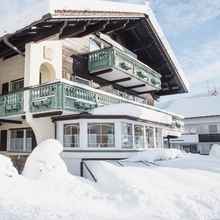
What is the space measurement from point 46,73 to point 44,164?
21.3 ft

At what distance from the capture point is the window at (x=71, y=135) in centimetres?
1317

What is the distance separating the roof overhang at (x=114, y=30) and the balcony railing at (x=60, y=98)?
8.68 ft

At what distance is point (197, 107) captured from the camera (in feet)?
146

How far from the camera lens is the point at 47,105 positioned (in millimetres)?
11547

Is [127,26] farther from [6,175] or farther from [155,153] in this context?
[6,175]

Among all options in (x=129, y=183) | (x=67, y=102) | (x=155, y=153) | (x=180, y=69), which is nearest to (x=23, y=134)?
(x=67, y=102)

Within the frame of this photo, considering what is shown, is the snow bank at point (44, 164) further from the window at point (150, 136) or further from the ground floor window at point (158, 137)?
the ground floor window at point (158, 137)

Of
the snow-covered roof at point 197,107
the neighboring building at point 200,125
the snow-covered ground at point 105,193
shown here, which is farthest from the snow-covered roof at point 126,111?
the snow-covered roof at point 197,107

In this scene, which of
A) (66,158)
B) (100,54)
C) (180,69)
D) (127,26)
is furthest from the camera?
(180,69)

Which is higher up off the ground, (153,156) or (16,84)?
(16,84)

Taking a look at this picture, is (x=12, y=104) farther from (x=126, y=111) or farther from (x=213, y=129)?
(x=213, y=129)

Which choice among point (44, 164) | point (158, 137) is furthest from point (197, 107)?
point (44, 164)

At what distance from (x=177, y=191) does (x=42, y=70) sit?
9658 mm

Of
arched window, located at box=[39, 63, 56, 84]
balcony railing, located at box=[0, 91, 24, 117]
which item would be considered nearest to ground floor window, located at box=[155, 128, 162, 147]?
arched window, located at box=[39, 63, 56, 84]
